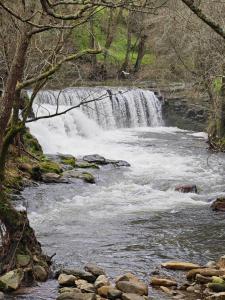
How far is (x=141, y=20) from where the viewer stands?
32.1 meters

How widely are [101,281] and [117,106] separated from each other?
68.2ft

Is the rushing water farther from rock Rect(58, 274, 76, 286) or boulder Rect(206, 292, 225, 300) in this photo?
boulder Rect(206, 292, 225, 300)

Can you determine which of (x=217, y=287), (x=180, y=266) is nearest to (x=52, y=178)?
(x=180, y=266)

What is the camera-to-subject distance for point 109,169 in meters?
18.0

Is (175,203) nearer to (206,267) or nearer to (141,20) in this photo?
(206,267)

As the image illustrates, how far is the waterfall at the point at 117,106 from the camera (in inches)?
1036

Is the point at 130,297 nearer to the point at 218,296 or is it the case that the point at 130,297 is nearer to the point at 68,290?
the point at 68,290

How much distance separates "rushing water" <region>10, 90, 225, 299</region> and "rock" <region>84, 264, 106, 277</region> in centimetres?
34

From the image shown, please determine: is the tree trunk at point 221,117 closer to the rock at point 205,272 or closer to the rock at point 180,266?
the rock at point 180,266

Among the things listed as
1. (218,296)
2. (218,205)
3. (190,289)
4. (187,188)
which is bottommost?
(190,289)

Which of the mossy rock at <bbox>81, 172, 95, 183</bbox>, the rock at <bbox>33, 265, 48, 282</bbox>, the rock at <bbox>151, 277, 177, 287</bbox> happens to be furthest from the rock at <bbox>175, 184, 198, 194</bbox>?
the rock at <bbox>33, 265, 48, 282</bbox>

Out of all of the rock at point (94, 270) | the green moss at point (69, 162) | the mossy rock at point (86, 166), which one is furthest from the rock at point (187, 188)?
the rock at point (94, 270)

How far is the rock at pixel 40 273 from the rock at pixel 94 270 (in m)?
0.76

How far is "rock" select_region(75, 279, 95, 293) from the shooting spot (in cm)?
766
